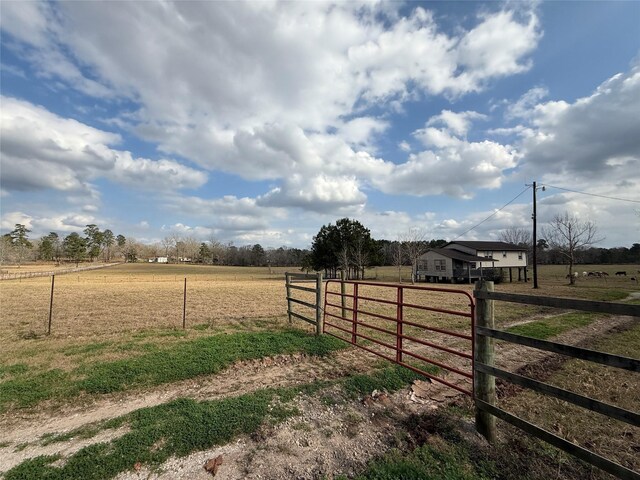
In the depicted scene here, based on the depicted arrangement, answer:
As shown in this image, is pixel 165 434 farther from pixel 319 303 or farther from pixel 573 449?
pixel 319 303

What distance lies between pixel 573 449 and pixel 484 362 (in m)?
1.08

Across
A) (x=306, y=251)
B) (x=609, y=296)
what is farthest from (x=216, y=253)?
(x=609, y=296)

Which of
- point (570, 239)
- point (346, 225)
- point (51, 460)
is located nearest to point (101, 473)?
point (51, 460)

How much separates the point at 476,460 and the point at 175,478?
293 cm

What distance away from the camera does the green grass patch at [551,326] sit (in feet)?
29.1

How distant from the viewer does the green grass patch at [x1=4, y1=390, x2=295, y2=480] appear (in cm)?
307

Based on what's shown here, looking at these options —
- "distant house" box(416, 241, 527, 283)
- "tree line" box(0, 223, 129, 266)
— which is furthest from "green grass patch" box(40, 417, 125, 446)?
"tree line" box(0, 223, 129, 266)

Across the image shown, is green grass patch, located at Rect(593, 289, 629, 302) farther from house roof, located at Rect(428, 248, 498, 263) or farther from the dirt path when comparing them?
house roof, located at Rect(428, 248, 498, 263)

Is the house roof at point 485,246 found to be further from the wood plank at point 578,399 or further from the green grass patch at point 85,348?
the green grass patch at point 85,348

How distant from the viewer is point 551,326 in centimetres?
985

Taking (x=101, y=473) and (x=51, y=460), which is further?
(x=51, y=460)

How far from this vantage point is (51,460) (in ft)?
10.6

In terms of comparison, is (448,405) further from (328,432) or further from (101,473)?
(101,473)

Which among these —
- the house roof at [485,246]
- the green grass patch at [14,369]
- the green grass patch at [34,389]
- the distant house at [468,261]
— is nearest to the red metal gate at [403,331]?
the green grass patch at [34,389]
